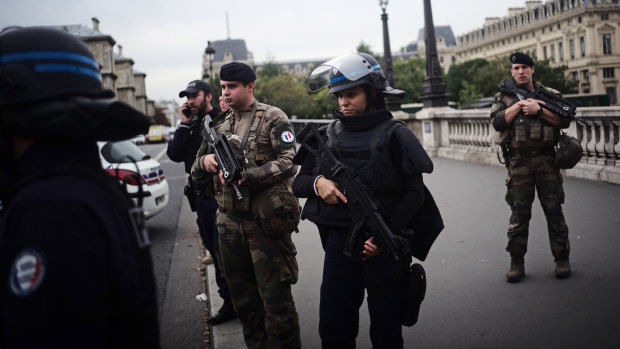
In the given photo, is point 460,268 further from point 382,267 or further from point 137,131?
point 137,131

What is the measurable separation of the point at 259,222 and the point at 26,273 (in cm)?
240

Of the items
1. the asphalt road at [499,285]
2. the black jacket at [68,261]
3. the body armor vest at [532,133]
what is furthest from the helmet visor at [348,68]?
the body armor vest at [532,133]

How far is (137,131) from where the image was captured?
1.76 m

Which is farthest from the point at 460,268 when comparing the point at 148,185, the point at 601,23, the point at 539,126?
the point at 601,23

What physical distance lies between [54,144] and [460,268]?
4901 millimetres

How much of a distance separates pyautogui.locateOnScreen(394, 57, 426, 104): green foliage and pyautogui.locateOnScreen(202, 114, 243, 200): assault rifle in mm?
71096

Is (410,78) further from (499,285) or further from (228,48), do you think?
(499,285)

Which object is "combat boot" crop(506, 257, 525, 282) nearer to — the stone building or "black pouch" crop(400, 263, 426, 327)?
"black pouch" crop(400, 263, 426, 327)

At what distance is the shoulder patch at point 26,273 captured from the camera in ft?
4.47

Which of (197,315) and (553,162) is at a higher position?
(553,162)

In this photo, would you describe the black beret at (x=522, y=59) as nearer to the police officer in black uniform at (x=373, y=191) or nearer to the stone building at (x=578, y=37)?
the police officer in black uniform at (x=373, y=191)

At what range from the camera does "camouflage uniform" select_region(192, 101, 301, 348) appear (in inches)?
143

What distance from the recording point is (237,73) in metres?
3.95

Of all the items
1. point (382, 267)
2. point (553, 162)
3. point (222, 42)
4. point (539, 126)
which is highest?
point (222, 42)
